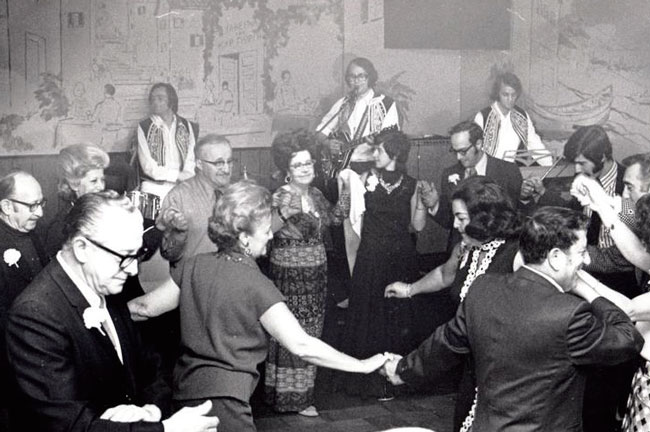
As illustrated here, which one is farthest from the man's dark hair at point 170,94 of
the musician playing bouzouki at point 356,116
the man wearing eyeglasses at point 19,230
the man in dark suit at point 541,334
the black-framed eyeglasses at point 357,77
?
the man in dark suit at point 541,334

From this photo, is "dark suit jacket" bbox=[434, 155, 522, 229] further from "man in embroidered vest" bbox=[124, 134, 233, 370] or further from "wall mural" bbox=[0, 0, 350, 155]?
"wall mural" bbox=[0, 0, 350, 155]

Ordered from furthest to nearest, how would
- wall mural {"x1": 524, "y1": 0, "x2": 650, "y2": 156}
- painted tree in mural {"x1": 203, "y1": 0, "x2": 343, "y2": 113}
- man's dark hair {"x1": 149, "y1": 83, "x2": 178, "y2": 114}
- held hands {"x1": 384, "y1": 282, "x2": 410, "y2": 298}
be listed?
wall mural {"x1": 524, "y1": 0, "x2": 650, "y2": 156} < painted tree in mural {"x1": 203, "y1": 0, "x2": 343, "y2": 113} < man's dark hair {"x1": 149, "y1": 83, "x2": 178, "y2": 114} < held hands {"x1": 384, "y1": 282, "x2": 410, "y2": 298}

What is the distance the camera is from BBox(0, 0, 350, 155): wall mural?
6906 millimetres

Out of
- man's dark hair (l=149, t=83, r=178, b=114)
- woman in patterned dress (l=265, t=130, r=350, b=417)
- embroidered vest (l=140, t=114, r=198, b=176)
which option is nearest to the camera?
woman in patterned dress (l=265, t=130, r=350, b=417)

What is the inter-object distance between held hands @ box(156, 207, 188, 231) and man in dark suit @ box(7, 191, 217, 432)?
1.82 meters

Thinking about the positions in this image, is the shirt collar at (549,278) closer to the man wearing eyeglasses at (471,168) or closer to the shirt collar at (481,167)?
the man wearing eyeglasses at (471,168)

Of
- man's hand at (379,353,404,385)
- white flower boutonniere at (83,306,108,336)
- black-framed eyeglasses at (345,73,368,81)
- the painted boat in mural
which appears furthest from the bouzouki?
white flower boutonniere at (83,306,108,336)

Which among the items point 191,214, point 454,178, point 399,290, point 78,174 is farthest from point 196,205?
point 454,178

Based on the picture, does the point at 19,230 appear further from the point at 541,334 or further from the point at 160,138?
the point at 160,138

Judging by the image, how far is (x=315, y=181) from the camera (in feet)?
21.3

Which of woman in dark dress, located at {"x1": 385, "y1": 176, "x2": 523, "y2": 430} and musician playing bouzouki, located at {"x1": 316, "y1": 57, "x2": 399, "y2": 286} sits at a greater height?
musician playing bouzouki, located at {"x1": 316, "y1": 57, "x2": 399, "y2": 286}

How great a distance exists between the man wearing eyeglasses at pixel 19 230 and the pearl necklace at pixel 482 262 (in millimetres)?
2075

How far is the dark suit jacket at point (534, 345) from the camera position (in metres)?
2.99

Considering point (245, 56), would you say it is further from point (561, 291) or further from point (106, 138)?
point (561, 291)
